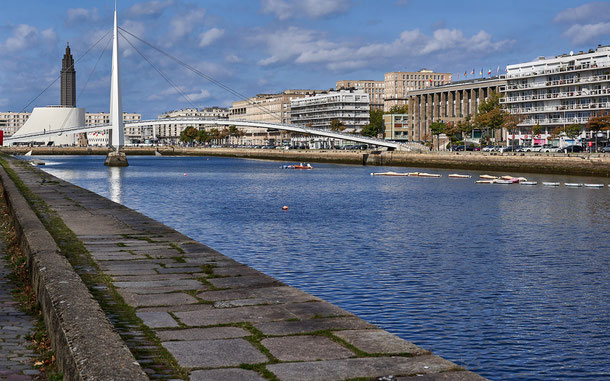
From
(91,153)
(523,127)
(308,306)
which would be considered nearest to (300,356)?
(308,306)

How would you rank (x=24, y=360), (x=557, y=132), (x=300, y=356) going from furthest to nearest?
(x=557, y=132) → (x=24, y=360) → (x=300, y=356)

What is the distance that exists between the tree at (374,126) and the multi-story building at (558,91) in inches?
2278

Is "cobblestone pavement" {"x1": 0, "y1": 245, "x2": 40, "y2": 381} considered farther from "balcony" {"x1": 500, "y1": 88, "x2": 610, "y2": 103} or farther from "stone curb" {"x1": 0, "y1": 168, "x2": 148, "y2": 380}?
"balcony" {"x1": 500, "y1": 88, "x2": 610, "y2": 103}

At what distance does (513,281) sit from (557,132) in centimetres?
8243

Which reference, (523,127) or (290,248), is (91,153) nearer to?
(523,127)

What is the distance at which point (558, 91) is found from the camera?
102 m

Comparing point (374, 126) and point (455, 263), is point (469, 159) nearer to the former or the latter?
point (455, 263)

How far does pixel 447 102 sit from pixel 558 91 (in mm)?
51978

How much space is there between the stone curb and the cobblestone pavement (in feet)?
0.79

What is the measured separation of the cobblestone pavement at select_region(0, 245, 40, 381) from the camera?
19.2 feet

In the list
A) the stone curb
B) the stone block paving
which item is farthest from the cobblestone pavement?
the stone block paving

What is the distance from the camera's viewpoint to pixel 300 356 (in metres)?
5.44

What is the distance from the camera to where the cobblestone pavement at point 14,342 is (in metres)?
5.86

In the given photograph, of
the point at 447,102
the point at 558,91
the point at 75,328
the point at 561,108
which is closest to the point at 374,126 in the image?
the point at 447,102
